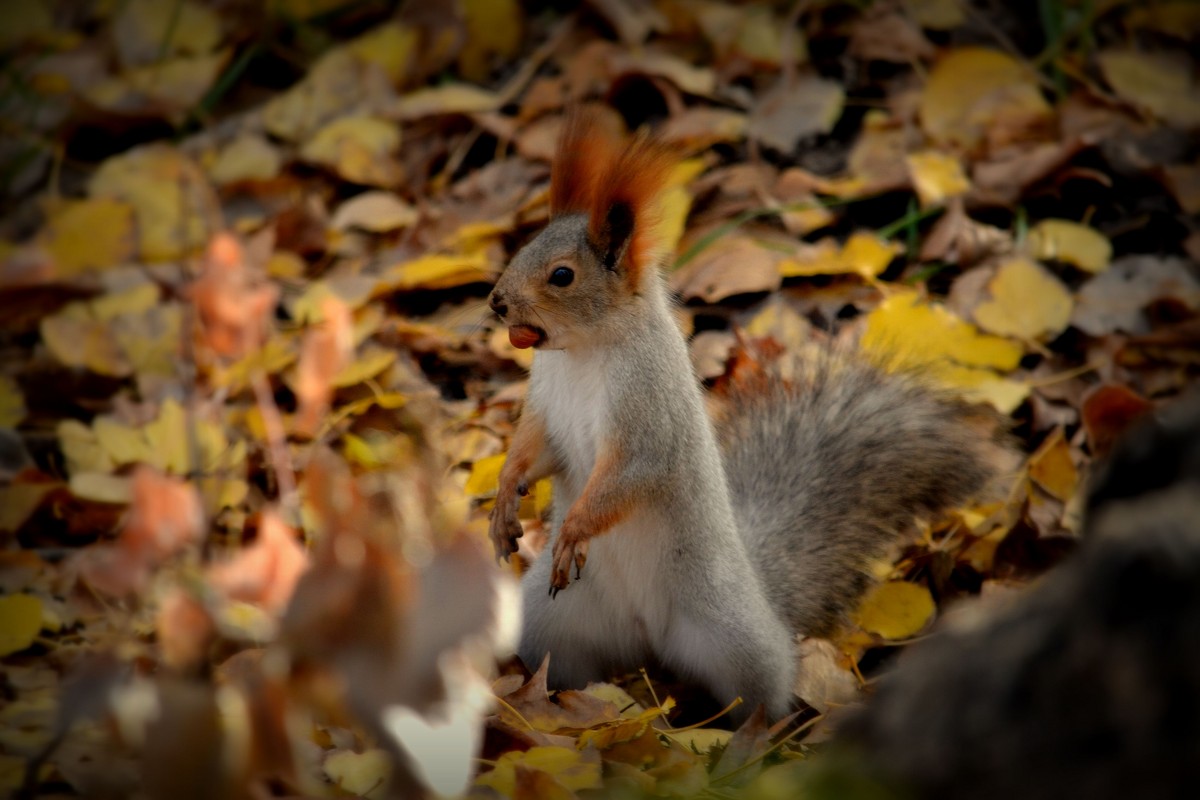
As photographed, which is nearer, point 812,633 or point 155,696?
point 155,696

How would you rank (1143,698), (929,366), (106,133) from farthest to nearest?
1. (106,133)
2. (929,366)
3. (1143,698)

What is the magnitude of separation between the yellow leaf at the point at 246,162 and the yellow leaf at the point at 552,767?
192cm

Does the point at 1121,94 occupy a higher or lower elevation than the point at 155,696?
lower

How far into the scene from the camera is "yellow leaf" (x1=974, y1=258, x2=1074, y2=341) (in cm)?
209

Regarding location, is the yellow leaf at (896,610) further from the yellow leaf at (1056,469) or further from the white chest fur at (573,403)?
the white chest fur at (573,403)

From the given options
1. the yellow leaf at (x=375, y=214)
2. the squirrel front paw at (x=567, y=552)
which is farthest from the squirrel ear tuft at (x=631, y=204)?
the yellow leaf at (x=375, y=214)

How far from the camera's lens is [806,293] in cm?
224

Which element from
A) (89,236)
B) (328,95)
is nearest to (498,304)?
(89,236)

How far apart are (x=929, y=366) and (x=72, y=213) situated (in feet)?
6.13

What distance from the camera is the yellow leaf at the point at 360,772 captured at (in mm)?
1029

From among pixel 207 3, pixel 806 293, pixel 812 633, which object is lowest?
pixel 812 633

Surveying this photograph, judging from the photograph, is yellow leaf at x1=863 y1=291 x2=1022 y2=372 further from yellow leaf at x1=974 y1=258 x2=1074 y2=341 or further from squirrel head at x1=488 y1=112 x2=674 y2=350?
squirrel head at x1=488 y1=112 x2=674 y2=350

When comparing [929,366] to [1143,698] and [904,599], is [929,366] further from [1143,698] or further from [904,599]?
[1143,698]

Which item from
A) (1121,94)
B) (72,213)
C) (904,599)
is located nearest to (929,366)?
(904,599)
